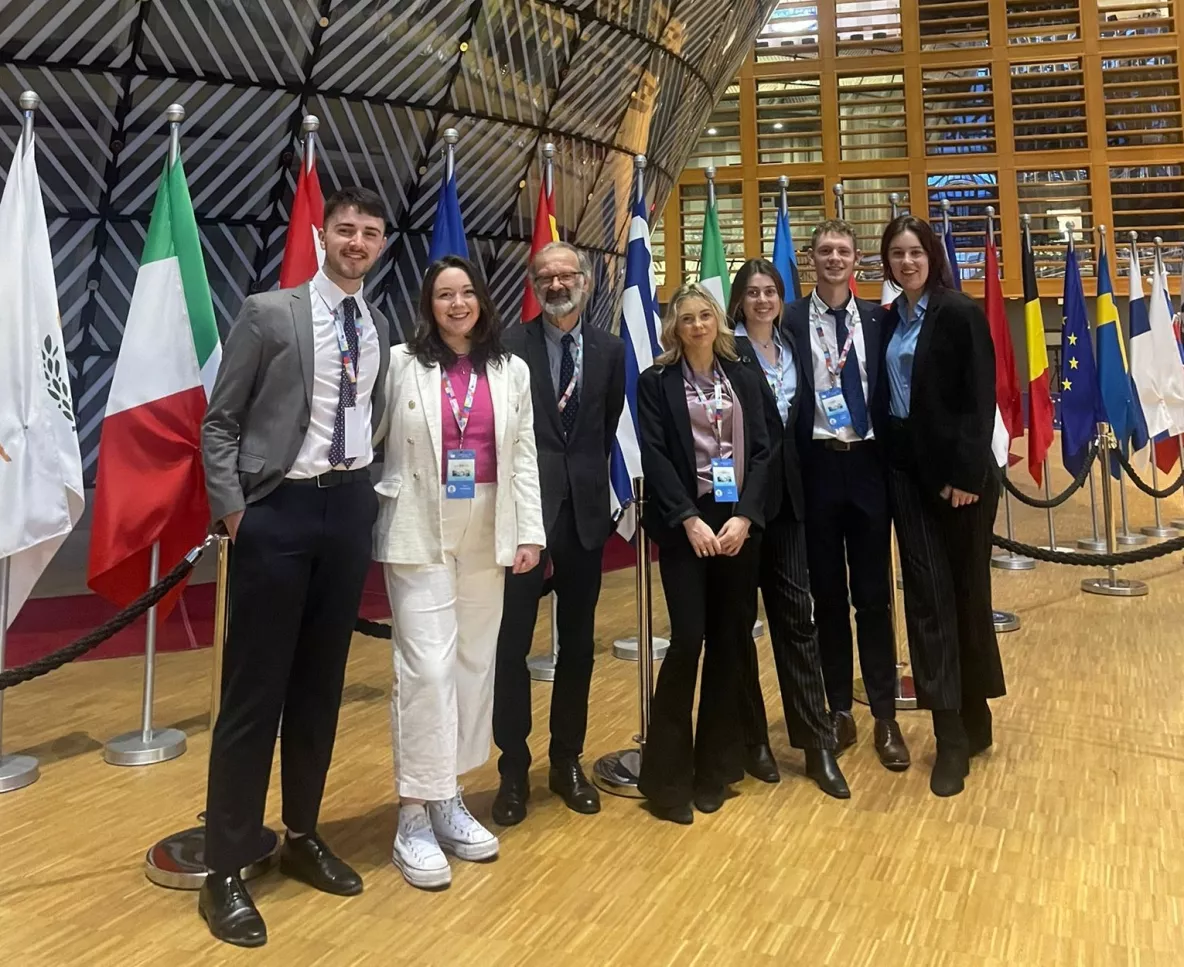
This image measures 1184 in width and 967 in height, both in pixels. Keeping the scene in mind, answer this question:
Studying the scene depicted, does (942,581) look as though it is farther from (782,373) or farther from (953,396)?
(782,373)

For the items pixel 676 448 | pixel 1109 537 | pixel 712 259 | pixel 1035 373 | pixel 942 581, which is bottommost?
pixel 1109 537

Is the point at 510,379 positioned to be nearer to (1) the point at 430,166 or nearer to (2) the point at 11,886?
(2) the point at 11,886

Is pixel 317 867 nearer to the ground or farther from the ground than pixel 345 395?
nearer to the ground

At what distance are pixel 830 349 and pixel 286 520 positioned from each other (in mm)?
2324

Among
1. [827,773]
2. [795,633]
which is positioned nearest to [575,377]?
[795,633]

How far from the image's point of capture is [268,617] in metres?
2.48

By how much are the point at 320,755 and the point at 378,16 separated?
757 cm

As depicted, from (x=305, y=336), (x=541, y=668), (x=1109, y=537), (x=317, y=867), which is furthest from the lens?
(x=1109, y=537)

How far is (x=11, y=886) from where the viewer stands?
2779 millimetres

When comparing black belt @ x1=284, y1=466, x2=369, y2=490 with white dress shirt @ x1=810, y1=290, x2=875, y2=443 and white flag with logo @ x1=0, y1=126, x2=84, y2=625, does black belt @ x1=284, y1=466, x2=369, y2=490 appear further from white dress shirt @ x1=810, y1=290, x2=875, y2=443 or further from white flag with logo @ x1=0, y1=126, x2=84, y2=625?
white flag with logo @ x1=0, y1=126, x2=84, y2=625

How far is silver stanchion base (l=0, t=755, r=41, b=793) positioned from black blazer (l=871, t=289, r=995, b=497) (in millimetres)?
4058

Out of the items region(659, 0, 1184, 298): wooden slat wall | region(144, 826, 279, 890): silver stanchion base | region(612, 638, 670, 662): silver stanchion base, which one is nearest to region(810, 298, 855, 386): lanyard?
region(612, 638, 670, 662): silver stanchion base

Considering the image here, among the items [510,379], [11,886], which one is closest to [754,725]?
[510,379]

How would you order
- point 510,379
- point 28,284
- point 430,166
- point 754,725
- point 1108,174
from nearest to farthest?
point 510,379 → point 754,725 → point 28,284 → point 430,166 → point 1108,174
